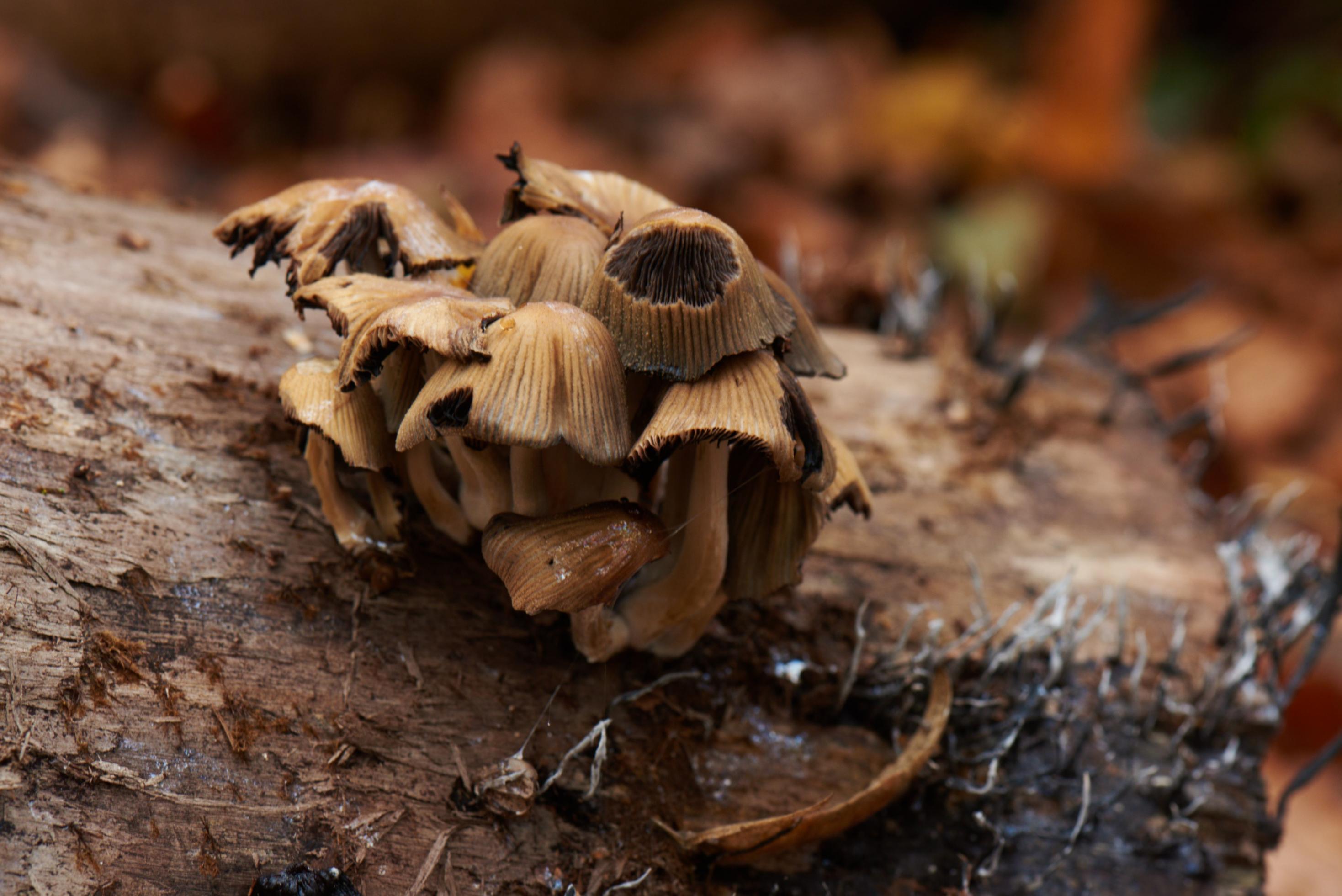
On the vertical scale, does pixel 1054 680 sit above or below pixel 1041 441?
below

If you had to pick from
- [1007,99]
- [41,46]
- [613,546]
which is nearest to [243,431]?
[613,546]

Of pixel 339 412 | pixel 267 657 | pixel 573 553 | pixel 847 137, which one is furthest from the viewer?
pixel 847 137

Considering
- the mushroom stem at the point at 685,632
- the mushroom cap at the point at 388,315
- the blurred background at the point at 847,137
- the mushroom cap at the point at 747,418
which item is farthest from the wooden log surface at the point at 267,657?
the blurred background at the point at 847,137

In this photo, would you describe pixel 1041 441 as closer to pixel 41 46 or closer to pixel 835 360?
pixel 835 360

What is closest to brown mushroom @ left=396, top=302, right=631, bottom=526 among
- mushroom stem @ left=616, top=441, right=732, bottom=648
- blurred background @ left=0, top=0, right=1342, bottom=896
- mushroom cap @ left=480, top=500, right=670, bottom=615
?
mushroom cap @ left=480, top=500, right=670, bottom=615

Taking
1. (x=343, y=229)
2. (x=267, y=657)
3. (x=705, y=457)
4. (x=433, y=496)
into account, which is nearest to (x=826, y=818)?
(x=705, y=457)

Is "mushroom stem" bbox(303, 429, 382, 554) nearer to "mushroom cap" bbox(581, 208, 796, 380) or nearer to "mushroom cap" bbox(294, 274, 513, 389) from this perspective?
"mushroom cap" bbox(294, 274, 513, 389)

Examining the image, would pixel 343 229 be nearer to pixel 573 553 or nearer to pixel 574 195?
pixel 574 195
